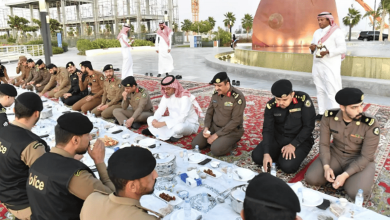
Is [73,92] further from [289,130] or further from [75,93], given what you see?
[289,130]

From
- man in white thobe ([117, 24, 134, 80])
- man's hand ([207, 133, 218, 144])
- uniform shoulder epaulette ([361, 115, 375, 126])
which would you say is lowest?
man's hand ([207, 133, 218, 144])

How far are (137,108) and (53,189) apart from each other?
3.14 meters

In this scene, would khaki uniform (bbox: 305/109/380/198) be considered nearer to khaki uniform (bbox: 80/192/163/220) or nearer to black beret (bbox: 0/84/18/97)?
khaki uniform (bbox: 80/192/163/220)

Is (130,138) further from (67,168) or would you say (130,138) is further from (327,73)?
(327,73)

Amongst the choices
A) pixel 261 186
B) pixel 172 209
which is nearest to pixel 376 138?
pixel 172 209

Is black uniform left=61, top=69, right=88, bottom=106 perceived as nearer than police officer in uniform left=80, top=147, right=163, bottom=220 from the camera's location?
No

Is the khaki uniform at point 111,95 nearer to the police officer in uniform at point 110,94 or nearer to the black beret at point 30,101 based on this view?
the police officer in uniform at point 110,94

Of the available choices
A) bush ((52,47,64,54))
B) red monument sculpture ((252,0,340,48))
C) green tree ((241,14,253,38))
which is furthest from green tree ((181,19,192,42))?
red monument sculpture ((252,0,340,48))

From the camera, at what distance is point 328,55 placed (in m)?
4.70

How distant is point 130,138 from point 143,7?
39101 millimetres

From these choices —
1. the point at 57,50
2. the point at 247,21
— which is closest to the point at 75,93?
the point at 57,50

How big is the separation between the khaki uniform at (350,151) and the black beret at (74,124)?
7.17 ft

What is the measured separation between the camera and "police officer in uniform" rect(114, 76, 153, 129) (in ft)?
15.3

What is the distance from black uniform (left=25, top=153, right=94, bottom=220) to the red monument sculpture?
13.6m
